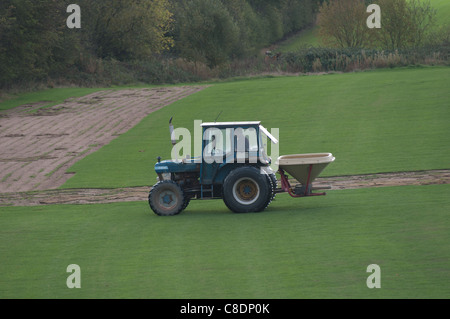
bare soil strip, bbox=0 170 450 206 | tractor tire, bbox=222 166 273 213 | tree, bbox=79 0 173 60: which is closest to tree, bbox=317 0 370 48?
tree, bbox=79 0 173 60

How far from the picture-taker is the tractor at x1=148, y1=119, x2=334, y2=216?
1419cm

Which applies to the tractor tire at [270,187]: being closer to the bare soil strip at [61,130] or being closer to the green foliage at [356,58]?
the bare soil strip at [61,130]

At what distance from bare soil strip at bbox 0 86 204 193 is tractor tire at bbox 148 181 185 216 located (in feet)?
22.0

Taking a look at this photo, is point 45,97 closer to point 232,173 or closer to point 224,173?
point 224,173

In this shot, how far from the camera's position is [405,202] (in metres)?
14.6

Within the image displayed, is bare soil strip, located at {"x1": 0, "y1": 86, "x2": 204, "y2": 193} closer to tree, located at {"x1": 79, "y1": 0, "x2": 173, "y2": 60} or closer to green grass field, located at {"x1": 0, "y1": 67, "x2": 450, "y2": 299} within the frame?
green grass field, located at {"x1": 0, "y1": 67, "x2": 450, "y2": 299}

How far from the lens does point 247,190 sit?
47.1ft

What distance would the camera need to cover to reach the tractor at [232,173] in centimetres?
1419

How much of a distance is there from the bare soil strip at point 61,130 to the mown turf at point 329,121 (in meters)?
0.85

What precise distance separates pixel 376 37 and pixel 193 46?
1755 centimetres

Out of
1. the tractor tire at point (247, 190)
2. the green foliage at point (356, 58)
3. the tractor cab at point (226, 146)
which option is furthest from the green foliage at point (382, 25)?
the tractor tire at point (247, 190)

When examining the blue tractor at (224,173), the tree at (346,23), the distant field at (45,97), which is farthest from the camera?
the tree at (346,23)

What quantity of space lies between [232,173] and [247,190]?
56 cm
